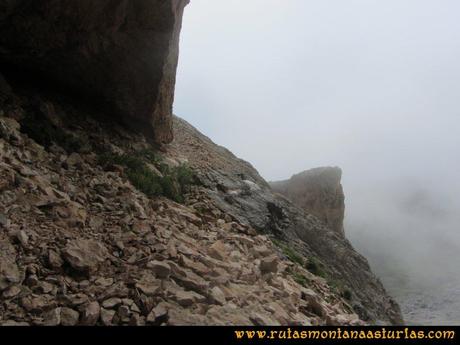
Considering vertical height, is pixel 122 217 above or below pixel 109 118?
below

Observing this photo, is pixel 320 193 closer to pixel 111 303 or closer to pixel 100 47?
pixel 100 47

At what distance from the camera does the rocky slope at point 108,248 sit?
464 cm

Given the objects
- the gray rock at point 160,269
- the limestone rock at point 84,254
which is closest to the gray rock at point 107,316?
the limestone rock at point 84,254

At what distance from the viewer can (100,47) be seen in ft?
29.3

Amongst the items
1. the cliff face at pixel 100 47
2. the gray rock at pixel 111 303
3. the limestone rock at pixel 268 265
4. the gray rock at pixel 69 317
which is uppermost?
the cliff face at pixel 100 47

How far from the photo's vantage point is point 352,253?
17.6 metres

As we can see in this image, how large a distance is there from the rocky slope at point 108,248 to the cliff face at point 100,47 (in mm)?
773

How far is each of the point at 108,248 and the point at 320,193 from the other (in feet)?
106

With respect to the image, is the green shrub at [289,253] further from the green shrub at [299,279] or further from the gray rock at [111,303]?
the gray rock at [111,303]

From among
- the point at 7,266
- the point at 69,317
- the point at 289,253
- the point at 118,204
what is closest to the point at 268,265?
the point at 289,253

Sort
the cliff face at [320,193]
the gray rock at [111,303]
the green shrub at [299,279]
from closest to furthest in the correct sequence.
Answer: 1. the gray rock at [111,303]
2. the green shrub at [299,279]
3. the cliff face at [320,193]

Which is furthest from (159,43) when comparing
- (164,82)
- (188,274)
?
(188,274)
